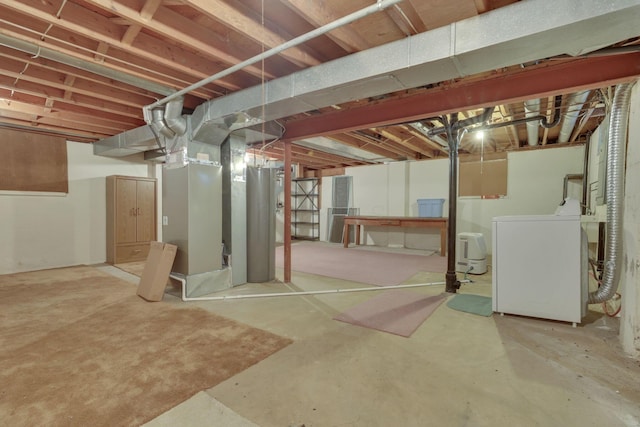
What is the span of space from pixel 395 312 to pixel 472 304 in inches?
36.8

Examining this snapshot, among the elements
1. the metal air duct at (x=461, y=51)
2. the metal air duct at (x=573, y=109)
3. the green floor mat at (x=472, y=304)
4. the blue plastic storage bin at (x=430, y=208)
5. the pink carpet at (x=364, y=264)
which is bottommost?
the pink carpet at (x=364, y=264)

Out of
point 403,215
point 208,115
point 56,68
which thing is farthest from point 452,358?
point 403,215

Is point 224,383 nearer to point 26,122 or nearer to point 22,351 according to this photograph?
point 22,351

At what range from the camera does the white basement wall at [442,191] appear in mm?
5867

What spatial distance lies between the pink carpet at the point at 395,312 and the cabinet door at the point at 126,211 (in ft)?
15.8

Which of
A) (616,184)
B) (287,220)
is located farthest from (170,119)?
(616,184)

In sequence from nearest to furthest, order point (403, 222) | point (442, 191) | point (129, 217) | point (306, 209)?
1. point (129, 217)
2. point (403, 222)
3. point (442, 191)
4. point (306, 209)

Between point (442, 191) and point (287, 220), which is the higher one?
point (442, 191)

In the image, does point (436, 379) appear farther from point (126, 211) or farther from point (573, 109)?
point (126, 211)

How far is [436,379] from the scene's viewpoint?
1835 mm

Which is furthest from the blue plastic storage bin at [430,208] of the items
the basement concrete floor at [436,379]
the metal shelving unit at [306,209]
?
the basement concrete floor at [436,379]

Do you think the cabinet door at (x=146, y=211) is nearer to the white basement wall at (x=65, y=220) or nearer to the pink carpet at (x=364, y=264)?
the white basement wall at (x=65, y=220)

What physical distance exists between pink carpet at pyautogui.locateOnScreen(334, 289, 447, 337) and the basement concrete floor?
0.11 metres

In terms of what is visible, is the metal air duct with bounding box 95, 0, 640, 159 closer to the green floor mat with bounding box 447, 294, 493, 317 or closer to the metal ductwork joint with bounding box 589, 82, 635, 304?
the metal ductwork joint with bounding box 589, 82, 635, 304
